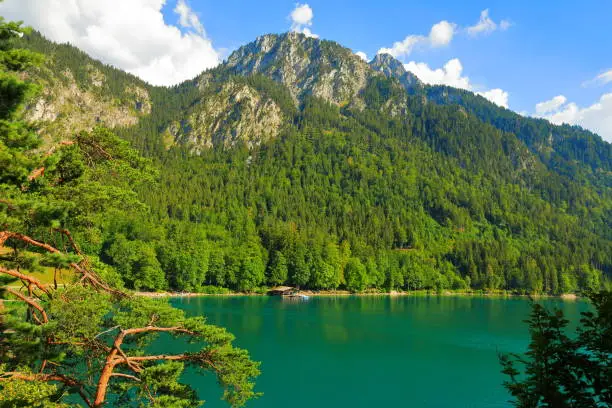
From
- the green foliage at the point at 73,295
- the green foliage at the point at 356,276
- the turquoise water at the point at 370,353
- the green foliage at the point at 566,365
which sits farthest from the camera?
the green foliage at the point at 356,276

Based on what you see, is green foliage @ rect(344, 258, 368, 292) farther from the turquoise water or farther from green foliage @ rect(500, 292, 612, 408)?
green foliage @ rect(500, 292, 612, 408)

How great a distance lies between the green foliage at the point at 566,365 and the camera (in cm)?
663

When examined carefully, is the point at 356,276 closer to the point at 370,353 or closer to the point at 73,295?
the point at 370,353

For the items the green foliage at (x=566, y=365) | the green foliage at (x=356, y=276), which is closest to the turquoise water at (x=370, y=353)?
the green foliage at (x=566, y=365)

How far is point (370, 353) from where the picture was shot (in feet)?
148

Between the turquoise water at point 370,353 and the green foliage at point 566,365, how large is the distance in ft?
19.0

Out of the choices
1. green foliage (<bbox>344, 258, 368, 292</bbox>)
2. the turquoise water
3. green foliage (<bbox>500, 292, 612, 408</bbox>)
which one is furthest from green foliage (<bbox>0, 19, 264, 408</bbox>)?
green foliage (<bbox>344, 258, 368, 292</bbox>)

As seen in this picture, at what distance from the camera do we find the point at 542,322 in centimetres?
745

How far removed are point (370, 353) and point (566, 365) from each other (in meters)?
40.4

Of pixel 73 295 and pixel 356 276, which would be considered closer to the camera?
pixel 73 295


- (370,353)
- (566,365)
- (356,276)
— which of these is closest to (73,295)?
(566,365)

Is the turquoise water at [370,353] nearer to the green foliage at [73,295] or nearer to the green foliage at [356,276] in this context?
the green foliage at [73,295]

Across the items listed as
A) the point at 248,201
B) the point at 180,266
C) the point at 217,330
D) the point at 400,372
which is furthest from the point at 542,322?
the point at 248,201

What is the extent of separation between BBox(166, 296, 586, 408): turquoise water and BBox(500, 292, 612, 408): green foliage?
19.0ft
